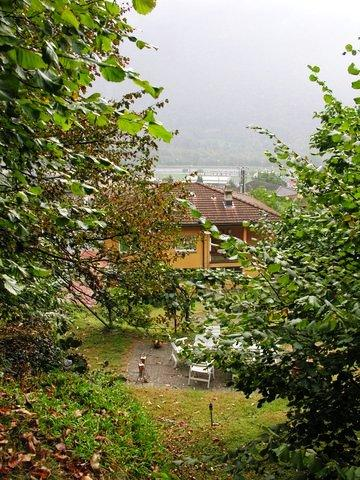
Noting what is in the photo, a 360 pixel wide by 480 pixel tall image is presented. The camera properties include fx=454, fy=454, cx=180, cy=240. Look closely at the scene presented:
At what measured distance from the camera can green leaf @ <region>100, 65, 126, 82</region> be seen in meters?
1.82

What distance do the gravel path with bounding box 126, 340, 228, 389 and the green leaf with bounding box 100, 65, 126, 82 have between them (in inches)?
486

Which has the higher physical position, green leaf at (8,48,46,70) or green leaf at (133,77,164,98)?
green leaf at (133,77,164,98)

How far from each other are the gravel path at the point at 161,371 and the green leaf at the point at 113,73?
40.5 ft

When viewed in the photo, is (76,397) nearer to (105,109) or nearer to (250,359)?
(250,359)

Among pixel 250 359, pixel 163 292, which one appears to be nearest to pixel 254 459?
pixel 250 359

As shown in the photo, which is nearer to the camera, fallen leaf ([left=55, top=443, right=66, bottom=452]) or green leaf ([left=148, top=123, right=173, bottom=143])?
green leaf ([left=148, top=123, right=173, bottom=143])

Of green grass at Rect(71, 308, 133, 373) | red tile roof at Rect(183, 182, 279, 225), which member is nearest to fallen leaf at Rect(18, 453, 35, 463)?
green grass at Rect(71, 308, 133, 373)

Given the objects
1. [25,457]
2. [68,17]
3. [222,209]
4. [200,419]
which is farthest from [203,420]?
[222,209]

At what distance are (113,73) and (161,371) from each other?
46.7ft

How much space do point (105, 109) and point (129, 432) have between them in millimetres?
6574

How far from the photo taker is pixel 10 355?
23.7ft

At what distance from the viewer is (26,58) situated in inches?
63.2

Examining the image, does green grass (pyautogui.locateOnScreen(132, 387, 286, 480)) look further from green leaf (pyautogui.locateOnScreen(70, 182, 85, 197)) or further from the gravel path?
green leaf (pyautogui.locateOnScreen(70, 182, 85, 197))

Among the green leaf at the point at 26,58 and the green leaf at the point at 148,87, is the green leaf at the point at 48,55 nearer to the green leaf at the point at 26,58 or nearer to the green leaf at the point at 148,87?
the green leaf at the point at 26,58
